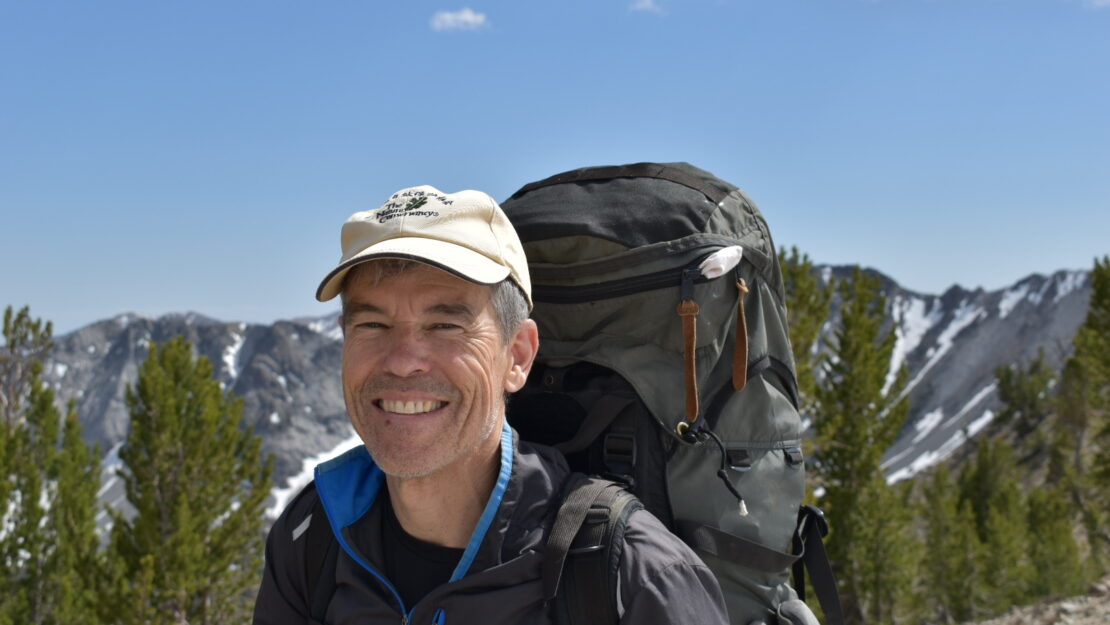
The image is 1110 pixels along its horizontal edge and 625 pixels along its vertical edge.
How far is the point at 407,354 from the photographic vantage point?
7.27 feet

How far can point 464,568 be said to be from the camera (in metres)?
2.23

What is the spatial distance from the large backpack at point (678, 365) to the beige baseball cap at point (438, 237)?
0.38 metres

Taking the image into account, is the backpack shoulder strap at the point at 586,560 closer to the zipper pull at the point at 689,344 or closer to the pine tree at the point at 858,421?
the zipper pull at the point at 689,344

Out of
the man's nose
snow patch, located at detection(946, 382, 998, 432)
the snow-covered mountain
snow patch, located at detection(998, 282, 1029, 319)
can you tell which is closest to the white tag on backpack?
the man's nose

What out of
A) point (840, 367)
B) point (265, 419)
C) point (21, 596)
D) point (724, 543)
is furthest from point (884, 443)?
point (265, 419)

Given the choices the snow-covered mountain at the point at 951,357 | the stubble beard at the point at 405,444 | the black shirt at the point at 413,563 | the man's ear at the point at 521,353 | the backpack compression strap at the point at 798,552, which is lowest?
the backpack compression strap at the point at 798,552

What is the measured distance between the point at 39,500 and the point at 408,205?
1528 inches

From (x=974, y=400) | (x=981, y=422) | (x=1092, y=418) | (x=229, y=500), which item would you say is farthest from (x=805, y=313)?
(x=974, y=400)

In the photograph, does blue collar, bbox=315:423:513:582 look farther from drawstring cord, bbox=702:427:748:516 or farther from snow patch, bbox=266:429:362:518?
snow patch, bbox=266:429:362:518

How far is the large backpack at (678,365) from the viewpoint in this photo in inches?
101

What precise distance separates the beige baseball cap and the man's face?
0.08 m

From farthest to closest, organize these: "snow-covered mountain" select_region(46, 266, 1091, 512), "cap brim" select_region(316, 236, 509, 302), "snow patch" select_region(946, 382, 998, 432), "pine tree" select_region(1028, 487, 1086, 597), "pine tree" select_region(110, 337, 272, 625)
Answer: "snow patch" select_region(946, 382, 998, 432)
"snow-covered mountain" select_region(46, 266, 1091, 512)
"pine tree" select_region(1028, 487, 1086, 597)
"pine tree" select_region(110, 337, 272, 625)
"cap brim" select_region(316, 236, 509, 302)

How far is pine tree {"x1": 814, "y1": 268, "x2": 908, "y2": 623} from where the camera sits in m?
25.0

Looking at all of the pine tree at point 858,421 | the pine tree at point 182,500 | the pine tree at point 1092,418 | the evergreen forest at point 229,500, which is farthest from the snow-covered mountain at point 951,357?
the pine tree at point 182,500
